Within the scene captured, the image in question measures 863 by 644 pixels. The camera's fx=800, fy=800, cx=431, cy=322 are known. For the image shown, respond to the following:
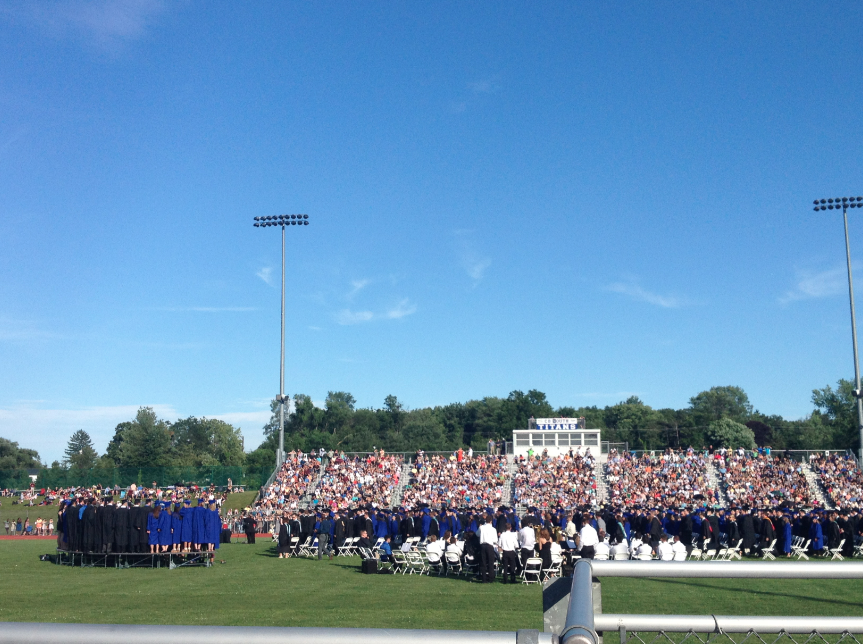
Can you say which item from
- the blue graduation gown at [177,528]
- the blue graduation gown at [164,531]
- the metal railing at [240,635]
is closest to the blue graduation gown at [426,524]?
the blue graduation gown at [177,528]

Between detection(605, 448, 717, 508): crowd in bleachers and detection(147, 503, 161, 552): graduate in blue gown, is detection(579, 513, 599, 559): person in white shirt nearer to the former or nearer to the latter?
detection(147, 503, 161, 552): graduate in blue gown

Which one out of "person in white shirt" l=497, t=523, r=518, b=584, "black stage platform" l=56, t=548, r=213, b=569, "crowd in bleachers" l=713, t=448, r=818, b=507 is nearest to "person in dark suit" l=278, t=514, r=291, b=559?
"black stage platform" l=56, t=548, r=213, b=569

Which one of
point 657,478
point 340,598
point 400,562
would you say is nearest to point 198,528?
point 400,562

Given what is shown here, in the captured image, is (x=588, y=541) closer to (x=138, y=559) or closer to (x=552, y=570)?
(x=552, y=570)

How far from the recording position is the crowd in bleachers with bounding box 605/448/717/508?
43281mm

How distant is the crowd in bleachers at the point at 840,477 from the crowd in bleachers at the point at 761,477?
965mm

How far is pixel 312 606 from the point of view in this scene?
14.7 meters

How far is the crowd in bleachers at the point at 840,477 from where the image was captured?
42.1 metres

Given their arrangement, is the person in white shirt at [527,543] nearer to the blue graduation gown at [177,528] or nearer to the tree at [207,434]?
the blue graduation gown at [177,528]

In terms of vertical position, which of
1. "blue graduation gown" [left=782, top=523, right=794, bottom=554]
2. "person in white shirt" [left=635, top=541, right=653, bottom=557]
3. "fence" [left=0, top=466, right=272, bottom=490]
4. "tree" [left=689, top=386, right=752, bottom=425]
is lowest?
"blue graduation gown" [left=782, top=523, right=794, bottom=554]

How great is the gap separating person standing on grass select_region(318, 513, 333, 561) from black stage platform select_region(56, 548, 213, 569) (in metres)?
4.62

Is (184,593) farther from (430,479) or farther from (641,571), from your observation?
(430,479)

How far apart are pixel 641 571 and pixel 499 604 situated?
13.0 meters

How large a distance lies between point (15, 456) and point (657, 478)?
3829 inches
